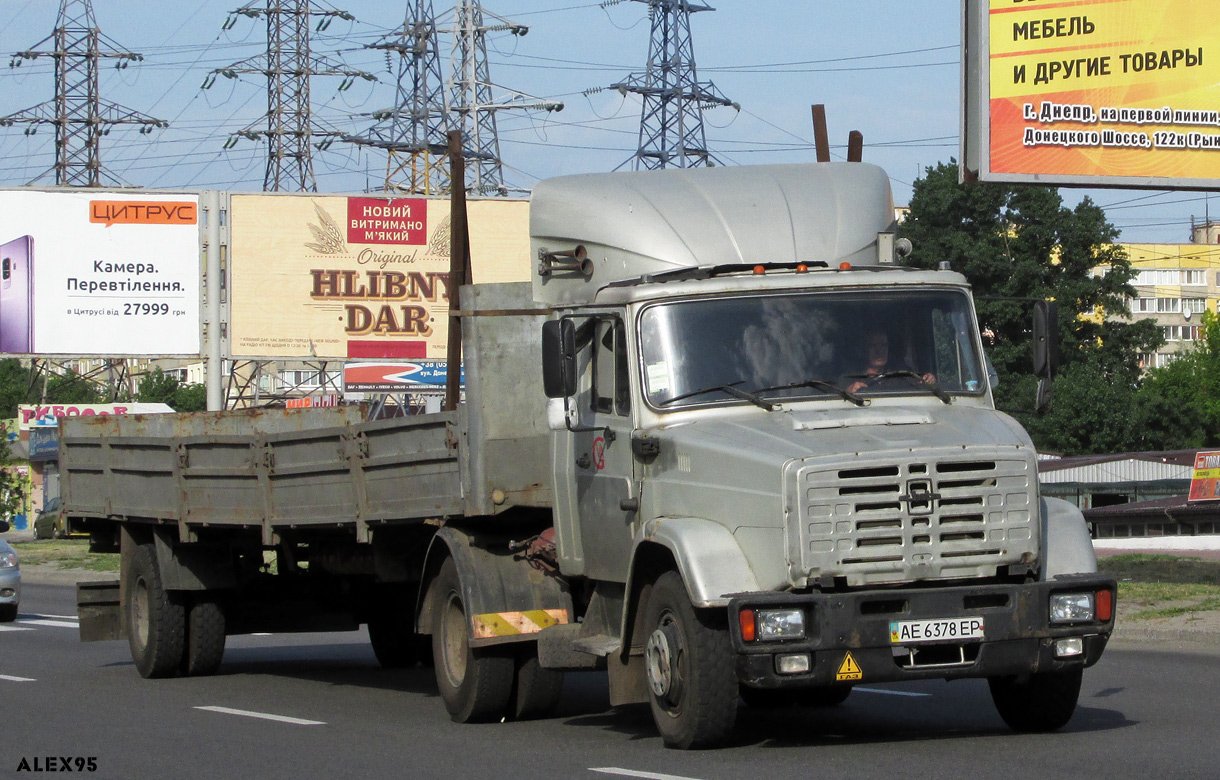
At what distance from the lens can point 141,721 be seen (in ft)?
35.3

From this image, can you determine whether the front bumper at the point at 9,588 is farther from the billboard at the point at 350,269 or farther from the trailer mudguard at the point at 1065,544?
the billboard at the point at 350,269

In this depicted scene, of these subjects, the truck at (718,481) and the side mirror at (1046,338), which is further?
the side mirror at (1046,338)

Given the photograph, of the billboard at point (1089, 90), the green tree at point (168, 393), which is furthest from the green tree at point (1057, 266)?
the green tree at point (168, 393)

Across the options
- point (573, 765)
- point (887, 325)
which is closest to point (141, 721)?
point (573, 765)

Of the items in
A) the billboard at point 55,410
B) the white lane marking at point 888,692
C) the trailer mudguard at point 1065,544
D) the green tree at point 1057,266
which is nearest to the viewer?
the trailer mudguard at point 1065,544

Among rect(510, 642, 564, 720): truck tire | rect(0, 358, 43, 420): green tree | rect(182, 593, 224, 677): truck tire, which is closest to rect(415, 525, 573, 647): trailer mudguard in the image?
rect(510, 642, 564, 720): truck tire

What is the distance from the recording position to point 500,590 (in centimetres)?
988

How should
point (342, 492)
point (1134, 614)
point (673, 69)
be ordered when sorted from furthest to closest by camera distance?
point (673, 69), point (1134, 614), point (342, 492)

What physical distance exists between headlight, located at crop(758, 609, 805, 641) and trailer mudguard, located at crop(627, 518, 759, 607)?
202mm

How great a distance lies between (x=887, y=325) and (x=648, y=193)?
5.67ft

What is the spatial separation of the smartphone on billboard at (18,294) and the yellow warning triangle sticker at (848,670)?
1376 inches

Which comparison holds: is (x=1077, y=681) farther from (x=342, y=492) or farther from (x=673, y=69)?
(x=673, y=69)

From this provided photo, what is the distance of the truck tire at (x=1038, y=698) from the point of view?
28.3 ft

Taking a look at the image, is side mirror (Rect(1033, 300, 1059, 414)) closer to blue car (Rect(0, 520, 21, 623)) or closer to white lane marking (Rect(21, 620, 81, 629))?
white lane marking (Rect(21, 620, 81, 629))
